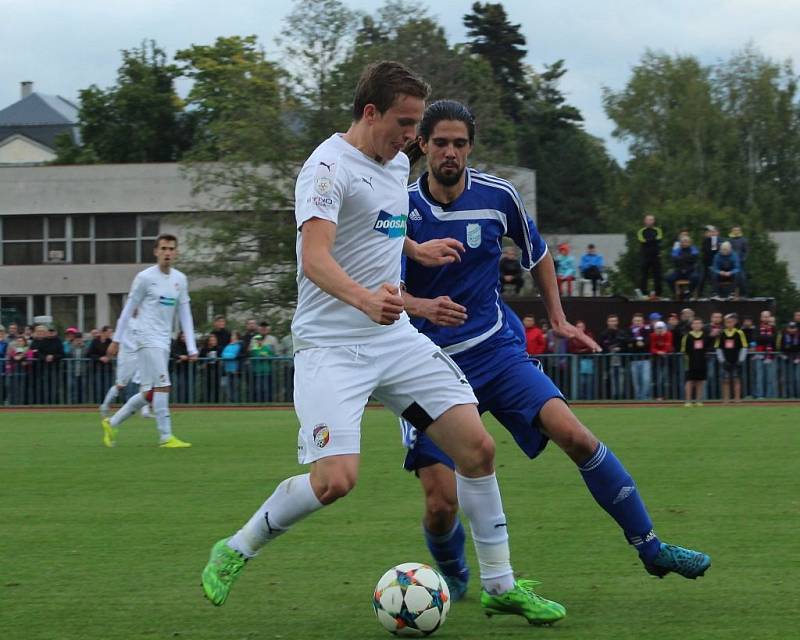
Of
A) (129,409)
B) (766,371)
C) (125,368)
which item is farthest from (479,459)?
(766,371)

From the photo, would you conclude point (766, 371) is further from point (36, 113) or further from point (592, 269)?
A: point (36, 113)

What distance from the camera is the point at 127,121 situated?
68375 mm

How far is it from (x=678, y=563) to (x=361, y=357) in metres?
1.73

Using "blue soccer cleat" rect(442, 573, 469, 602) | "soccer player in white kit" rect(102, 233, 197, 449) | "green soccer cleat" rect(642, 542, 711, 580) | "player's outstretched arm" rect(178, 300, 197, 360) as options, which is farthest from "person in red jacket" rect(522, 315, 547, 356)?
"green soccer cleat" rect(642, 542, 711, 580)

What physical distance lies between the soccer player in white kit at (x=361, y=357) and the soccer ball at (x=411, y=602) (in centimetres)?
31

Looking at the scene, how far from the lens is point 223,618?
5.90 meters

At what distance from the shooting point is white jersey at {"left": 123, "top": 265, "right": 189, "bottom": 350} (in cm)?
1480

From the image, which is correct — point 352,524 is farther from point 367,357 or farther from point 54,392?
point 54,392

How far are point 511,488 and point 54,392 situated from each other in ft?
56.6

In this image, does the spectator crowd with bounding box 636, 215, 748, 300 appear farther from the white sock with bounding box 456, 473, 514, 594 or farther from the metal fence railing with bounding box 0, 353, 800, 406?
the white sock with bounding box 456, 473, 514, 594

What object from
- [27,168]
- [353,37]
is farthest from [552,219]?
[353,37]

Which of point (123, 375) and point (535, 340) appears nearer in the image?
point (123, 375)

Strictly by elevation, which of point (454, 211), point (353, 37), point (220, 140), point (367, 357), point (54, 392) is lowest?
point (54, 392)

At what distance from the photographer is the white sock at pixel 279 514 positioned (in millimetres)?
5543
